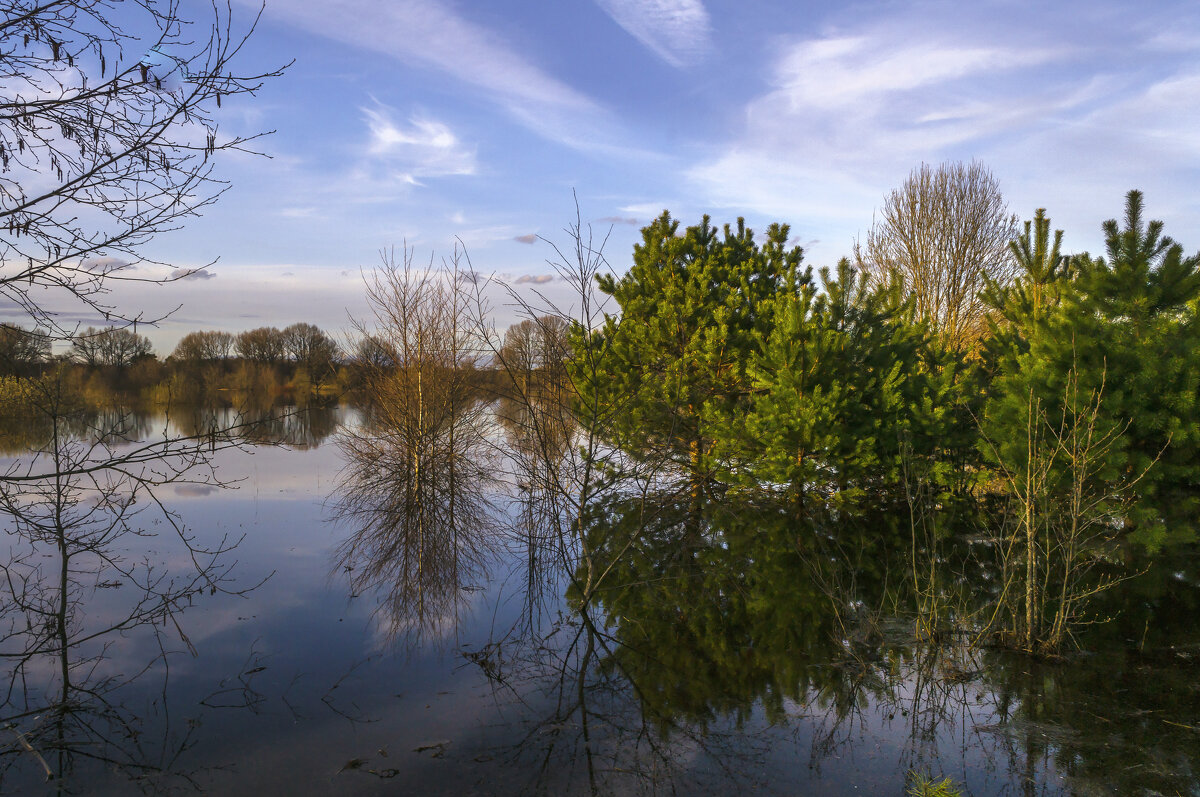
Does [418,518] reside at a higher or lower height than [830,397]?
lower

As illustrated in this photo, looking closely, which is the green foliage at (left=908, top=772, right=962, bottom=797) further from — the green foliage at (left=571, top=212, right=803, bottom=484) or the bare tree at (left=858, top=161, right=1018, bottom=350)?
the bare tree at (left=858, top=161, right=1018, bottom=350)

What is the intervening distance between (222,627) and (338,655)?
1548mm

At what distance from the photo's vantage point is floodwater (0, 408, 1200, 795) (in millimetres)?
4402

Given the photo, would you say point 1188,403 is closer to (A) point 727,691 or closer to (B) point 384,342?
(A) point 727,691

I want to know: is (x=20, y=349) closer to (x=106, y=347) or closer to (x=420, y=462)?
(x=106, y=347)

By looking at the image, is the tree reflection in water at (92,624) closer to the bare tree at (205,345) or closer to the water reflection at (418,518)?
the water reflection at (418,518)

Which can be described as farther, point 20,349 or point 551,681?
point 551,681

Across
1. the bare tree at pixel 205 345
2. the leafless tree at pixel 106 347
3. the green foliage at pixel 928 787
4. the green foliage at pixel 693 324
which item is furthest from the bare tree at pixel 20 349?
the bare tree at pixel 205 345

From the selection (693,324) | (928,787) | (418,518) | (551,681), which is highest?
(693,324)

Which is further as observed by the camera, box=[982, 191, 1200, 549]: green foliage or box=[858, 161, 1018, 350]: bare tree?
box=[858, 161, 1018, 350]: bare tree

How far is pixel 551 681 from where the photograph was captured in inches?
233

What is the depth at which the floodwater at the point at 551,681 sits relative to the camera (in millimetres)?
4402

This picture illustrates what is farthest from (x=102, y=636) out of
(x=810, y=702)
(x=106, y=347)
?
(x=810, y=702)

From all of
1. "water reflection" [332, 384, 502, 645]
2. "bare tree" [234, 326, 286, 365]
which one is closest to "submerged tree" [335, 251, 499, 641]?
"water reflection" [332, 384, 502, 645]
